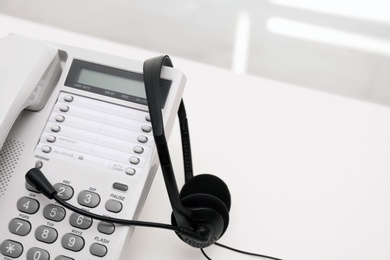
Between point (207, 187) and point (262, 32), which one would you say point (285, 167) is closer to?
point (207, 187)

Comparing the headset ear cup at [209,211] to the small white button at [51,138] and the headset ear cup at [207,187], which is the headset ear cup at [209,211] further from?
the small white button at [51,138]

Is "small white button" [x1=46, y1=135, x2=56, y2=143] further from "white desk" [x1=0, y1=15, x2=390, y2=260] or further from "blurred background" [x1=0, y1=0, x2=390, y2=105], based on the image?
"blurred background" [x1=0, y1=0, x2=390, y2=105]

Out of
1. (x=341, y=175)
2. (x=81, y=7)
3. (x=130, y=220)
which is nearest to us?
(x=130, y=220)

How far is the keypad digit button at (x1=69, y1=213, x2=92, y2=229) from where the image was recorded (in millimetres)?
423

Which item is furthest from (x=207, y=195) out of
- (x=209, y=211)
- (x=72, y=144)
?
(x=72, y=144)

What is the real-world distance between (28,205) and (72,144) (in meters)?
0.06

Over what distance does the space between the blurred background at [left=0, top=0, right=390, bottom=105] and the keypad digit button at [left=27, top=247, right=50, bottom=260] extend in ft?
1.79

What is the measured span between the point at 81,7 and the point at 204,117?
0.47 meters

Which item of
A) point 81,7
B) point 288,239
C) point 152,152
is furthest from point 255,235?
point 81,7

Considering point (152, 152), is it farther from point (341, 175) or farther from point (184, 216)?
point (341, 175)

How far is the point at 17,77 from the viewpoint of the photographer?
18.0 inches

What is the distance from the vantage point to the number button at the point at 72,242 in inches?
16.3

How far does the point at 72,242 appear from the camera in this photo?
0.42 m

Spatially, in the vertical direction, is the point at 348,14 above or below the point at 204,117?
above
